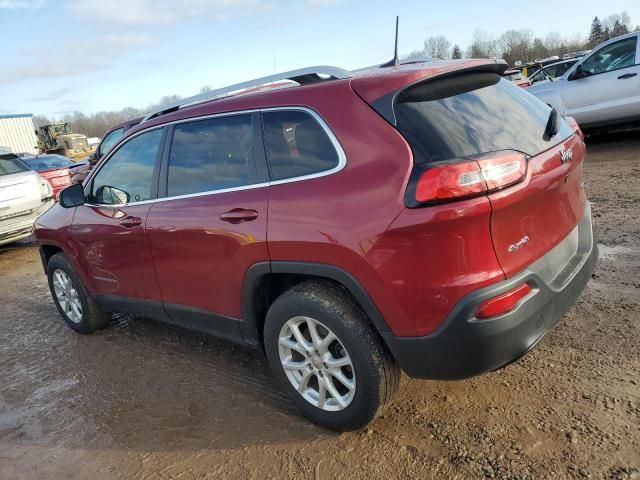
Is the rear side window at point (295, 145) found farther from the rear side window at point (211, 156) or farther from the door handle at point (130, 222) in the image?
the door handle at point (130, 222)

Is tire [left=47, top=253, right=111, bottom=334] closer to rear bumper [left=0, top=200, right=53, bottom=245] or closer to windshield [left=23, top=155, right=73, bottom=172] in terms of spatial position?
rear bumper [left=0, top=200, right=53, bottom=245]

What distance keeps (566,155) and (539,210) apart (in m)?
0.44

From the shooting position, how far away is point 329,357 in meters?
2.68

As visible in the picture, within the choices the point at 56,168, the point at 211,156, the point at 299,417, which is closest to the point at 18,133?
the point at 56,168

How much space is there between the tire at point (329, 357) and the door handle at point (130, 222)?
4.34 feet

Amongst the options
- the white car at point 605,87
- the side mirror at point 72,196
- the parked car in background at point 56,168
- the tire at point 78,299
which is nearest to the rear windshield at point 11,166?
the parked car in background at point 56,168

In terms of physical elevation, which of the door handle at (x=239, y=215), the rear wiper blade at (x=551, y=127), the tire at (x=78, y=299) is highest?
the rear wiper blade at (x=551, y=127)

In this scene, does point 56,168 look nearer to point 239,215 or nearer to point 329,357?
point 239,215

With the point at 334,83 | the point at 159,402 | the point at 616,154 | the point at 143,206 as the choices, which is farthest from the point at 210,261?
the point at 616,154

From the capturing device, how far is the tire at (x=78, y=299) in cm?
450

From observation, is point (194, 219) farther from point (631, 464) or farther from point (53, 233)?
point (631, 464)

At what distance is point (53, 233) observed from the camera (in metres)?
4.57

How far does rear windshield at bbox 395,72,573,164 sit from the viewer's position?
2297 mm

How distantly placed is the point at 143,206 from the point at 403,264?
6.78ft
